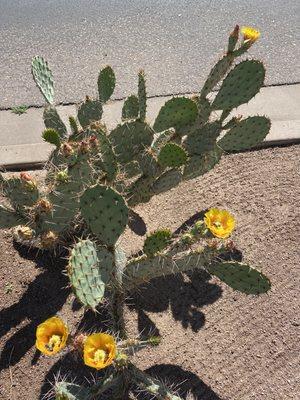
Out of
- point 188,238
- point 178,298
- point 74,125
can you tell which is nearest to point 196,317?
point 178,298

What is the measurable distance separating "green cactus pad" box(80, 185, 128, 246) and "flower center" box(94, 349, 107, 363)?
22.0 inches

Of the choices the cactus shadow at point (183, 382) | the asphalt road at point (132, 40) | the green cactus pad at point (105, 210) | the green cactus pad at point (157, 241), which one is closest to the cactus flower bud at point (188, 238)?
the green cactus pad at point (157, 241)

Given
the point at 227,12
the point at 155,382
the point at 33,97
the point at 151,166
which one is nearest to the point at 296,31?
the point at 227,12

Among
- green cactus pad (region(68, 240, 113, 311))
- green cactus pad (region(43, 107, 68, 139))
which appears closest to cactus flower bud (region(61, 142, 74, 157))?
green cactus pad (region(68, 240, 113, 311))

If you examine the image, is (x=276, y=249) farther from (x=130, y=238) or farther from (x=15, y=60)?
(x=15, y=60)

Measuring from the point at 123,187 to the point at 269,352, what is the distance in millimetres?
1405

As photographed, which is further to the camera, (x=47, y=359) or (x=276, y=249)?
(x=276, y=249)

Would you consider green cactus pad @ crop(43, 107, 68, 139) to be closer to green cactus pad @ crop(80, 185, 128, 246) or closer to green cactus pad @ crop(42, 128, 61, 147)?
green cactus pad @ crop(42, 128, 61, 147)

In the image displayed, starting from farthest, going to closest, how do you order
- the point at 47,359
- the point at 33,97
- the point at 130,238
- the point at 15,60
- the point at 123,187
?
the point at 15,60
the point at 33,97
the point at 130,238
the point at 123,187
the point at 47,359

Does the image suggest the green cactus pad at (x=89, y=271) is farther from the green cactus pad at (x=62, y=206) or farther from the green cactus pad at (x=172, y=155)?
the green cactus pad at (x=172, y=155)

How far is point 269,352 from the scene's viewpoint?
11.2 feet

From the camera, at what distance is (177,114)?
3309 millimetres

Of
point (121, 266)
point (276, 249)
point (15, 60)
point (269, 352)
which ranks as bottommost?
point (269, 352)

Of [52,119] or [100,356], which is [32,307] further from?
[52,119]
